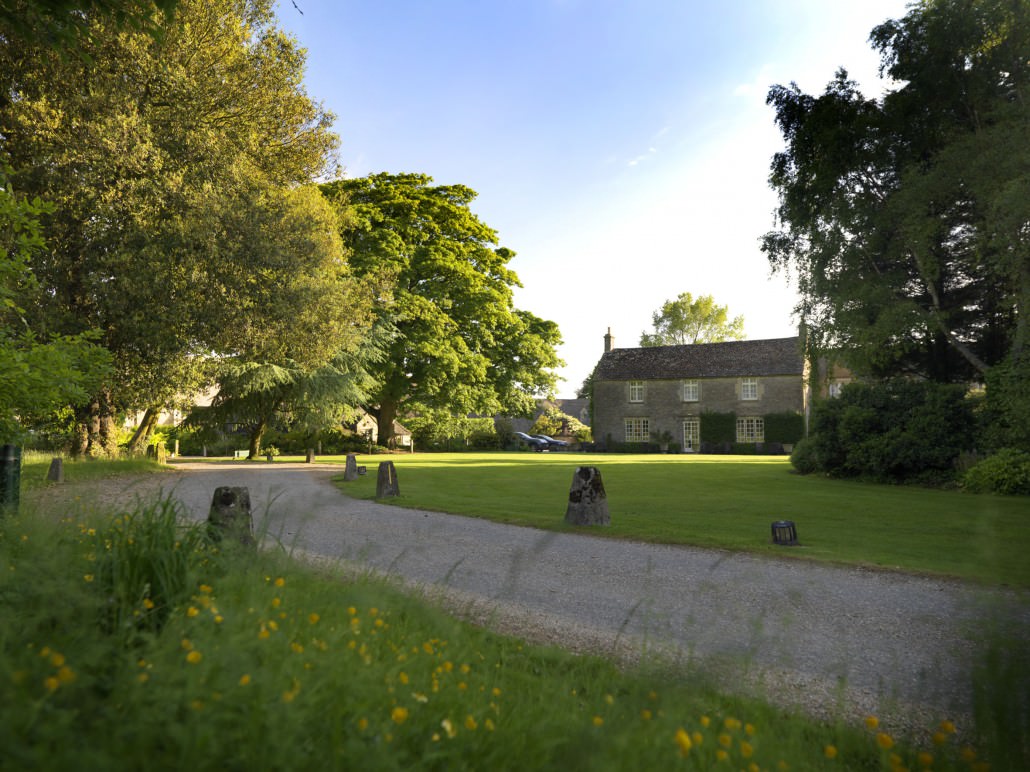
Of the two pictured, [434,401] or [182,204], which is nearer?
[182,204]

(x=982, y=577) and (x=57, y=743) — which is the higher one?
(x=57, y=743)

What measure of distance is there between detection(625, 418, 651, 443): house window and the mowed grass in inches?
1086

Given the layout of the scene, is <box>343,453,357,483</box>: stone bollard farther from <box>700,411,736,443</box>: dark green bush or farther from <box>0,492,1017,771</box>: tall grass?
<box>700,411,736,443</box>: dark green bush

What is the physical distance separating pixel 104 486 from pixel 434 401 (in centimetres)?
2298

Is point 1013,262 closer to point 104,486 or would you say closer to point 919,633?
point 919,633

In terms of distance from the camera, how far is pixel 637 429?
48531 millimetres

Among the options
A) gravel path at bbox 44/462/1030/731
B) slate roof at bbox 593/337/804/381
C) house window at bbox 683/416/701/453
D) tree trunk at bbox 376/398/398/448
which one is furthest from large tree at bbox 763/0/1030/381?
house window at bbox 683/416/701/453

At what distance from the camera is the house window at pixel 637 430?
158ft

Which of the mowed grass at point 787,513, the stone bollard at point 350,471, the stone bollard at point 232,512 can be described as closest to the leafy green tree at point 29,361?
the stone bollard at point 232,512

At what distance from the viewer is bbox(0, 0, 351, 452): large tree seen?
16.0 meters

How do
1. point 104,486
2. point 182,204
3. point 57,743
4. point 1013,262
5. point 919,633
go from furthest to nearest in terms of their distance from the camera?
point 182,204 < point 1013,262 < point 104,486 < point 919,633 < point 57,743

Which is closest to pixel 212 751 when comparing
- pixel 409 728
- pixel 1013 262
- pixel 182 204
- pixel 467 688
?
pixel 409 728

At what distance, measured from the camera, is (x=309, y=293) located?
19172mm

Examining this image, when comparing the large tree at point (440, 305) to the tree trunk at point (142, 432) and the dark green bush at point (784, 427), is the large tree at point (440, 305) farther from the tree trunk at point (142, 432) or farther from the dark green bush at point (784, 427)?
the dark green bush at point (784, 427)
